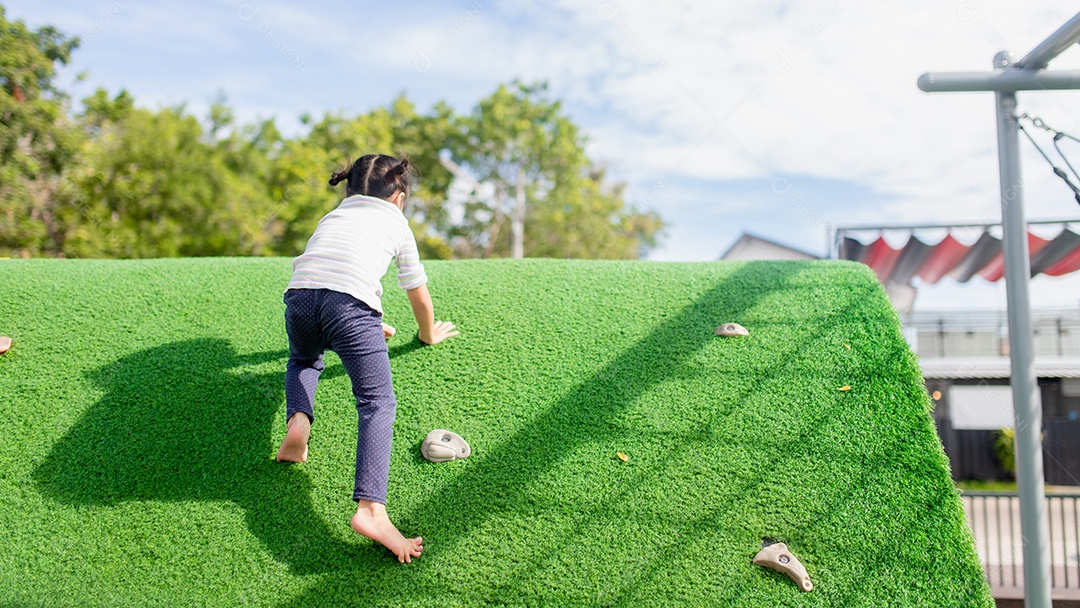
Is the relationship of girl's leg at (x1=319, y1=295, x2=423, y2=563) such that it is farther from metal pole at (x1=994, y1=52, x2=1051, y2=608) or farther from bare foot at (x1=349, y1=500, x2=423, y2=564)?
metal pole at (x1=994, y1=52, x2=1051, y2=608)

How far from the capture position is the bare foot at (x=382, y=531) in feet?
8.09

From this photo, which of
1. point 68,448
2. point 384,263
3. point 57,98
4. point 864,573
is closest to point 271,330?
point 68,448

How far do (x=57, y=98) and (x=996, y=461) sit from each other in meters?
20.3

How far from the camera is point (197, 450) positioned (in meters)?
3.16

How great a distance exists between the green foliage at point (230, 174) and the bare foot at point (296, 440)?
1007 cm

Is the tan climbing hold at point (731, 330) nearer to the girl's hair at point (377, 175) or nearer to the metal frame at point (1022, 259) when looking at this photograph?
the metal frame at point (1022, 259)

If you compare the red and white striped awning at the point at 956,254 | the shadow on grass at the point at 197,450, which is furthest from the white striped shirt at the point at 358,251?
the red and white striped awning at the point at 956,254

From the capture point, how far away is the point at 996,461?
45.8 ft

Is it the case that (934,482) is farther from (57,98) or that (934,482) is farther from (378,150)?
(378,150)

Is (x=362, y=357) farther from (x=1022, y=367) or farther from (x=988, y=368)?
(x=988, y=368)

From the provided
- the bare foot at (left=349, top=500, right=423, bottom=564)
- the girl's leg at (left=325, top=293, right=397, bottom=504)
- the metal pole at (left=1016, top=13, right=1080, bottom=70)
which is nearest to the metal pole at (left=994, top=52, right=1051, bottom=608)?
the metal pole at (left=1016, top=13, right=1080, bottom=70)

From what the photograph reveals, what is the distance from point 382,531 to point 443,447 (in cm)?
63

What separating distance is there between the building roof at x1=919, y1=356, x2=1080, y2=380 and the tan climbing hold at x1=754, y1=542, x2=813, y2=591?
44.9 ft

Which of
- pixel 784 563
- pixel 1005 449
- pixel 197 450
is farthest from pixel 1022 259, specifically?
pixel 1005 449
